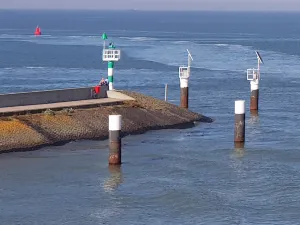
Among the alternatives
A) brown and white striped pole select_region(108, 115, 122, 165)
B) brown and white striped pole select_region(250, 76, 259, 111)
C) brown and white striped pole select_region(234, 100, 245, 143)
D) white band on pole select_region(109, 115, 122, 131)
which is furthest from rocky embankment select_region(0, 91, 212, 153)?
white band on pole select_region(109, 115, 122, 131)

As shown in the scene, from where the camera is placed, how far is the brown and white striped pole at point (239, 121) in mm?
42375

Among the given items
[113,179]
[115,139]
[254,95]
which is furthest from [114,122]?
[254,95]

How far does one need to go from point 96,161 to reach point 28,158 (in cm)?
272

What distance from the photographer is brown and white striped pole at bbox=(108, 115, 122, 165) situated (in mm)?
36656

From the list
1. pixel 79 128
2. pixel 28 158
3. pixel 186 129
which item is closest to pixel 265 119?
pixel 186 129

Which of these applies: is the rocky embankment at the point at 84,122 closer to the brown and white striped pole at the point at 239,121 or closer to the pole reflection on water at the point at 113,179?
the pole reflection on water at the point at 113,179

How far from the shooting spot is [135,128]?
148ft

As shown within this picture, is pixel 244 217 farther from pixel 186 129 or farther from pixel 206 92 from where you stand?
pixel 206 92

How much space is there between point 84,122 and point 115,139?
6691 millimetres

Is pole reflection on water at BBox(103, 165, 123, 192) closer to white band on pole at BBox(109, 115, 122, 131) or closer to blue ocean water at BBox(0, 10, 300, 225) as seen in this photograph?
blue ocean water at BBox(0, 10, 300, 225)

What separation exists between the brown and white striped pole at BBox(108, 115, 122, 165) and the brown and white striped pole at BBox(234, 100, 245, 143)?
678cm

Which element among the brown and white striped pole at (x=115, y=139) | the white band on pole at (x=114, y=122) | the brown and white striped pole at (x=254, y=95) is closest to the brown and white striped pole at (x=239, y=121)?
the brown and white striped pole at (x=115, y=139)

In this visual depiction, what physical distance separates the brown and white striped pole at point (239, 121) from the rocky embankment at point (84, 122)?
449cm

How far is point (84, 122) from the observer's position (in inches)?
1710
